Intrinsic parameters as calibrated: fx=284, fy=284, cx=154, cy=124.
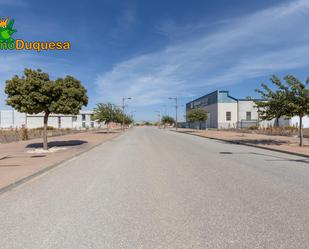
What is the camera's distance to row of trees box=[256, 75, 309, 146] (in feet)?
62.0

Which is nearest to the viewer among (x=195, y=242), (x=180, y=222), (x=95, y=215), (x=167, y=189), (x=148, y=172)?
(x=195, y=242)

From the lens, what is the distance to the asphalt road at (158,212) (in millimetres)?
4016

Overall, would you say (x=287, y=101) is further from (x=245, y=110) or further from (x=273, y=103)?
(x=245, y=110)

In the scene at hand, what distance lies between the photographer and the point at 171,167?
1076cm

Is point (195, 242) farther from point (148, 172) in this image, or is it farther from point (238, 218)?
point (148, 172)

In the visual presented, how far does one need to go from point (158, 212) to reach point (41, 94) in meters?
13.2

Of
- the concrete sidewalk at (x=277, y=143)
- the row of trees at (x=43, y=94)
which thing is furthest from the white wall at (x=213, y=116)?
the row of trees at (x=43, y=94)

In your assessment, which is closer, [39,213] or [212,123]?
[39,213]

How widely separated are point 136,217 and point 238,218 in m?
1.76

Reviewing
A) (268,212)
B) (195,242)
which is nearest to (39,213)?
(195,242)

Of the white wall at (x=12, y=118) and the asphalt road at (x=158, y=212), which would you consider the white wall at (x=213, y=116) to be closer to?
the white wall at (x=12, y=118)

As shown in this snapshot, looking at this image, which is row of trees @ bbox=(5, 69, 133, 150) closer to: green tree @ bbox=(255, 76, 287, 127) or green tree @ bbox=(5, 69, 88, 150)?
green tree @ bbox=(5, 69, 88, 150)

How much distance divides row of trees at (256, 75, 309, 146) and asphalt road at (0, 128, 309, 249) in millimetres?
11597

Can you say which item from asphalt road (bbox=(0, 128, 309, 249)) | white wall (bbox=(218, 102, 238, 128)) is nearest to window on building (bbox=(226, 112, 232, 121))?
white wall (bbox=(218, 102, 238, 128))
